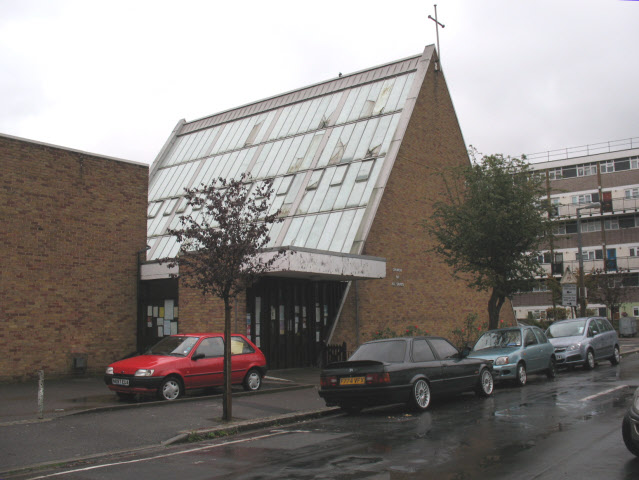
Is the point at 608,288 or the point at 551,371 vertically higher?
the point at 608,288

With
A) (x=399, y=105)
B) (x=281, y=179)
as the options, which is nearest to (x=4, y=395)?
(x=281, y=179)

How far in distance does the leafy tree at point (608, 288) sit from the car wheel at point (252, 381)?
37762 millimetres

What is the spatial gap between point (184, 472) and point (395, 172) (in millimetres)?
18364

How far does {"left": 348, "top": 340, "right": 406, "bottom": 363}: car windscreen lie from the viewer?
11.3 metres

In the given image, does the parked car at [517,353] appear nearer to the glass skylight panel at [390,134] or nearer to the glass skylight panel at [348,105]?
the glass skylight panel at [390,134]

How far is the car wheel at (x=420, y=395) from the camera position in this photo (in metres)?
10.9

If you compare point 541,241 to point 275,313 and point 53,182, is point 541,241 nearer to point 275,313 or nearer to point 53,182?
point 275,313

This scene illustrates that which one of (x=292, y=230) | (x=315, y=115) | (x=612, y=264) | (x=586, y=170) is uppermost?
(x=586, y=170)

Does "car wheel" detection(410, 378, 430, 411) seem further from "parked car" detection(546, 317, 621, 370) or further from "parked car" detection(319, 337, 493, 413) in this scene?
"parked car" detection(546, 317, 621, 370)

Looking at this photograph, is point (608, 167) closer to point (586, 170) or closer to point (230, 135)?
point (586, 170)

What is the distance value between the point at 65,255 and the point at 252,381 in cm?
752

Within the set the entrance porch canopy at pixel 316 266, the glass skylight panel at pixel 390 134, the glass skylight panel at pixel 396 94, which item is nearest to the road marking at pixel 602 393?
the entrance porch canopy at pixel 316 266

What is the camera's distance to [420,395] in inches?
435

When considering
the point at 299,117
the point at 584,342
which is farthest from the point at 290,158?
the point at 584,342
